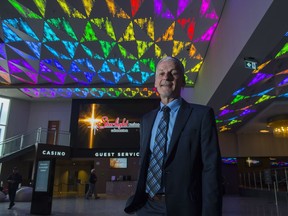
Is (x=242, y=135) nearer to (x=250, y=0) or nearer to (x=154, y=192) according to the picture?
(x=250, y=0)

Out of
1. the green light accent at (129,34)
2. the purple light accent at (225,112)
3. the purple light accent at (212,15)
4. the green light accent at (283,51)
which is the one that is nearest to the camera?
the green light accent at (283,51)

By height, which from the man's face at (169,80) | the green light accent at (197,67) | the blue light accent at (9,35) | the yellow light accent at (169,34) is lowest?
the man's face at (169,80)

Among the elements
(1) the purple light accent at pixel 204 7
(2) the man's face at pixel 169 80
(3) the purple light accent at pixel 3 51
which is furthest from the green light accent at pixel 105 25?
(2) the man's face at pixel 169 80

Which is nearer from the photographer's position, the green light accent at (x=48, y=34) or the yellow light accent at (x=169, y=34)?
the yellow light accent at (x=169, y=34)

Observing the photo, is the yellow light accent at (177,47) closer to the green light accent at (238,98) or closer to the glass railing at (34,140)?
the green light accent at (238,98)

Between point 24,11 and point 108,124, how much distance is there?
10.7 meters

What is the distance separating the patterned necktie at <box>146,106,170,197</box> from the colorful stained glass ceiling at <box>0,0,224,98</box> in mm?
7245

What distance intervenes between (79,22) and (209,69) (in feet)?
17.8

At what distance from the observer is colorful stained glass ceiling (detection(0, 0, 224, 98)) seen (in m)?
8.84

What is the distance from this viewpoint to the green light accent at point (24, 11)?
9263mm

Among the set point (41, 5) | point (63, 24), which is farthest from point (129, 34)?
point (41, 5)

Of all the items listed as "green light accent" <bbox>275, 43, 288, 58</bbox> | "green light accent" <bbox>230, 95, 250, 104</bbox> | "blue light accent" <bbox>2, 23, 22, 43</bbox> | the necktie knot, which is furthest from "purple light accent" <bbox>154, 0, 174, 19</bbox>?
the necktie knot

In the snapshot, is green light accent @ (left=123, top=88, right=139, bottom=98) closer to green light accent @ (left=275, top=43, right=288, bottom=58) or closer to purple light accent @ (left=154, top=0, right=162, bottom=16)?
purple light accent @ (left=154, top=0, right=162, bottom=16)

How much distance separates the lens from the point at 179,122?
1507 mm
